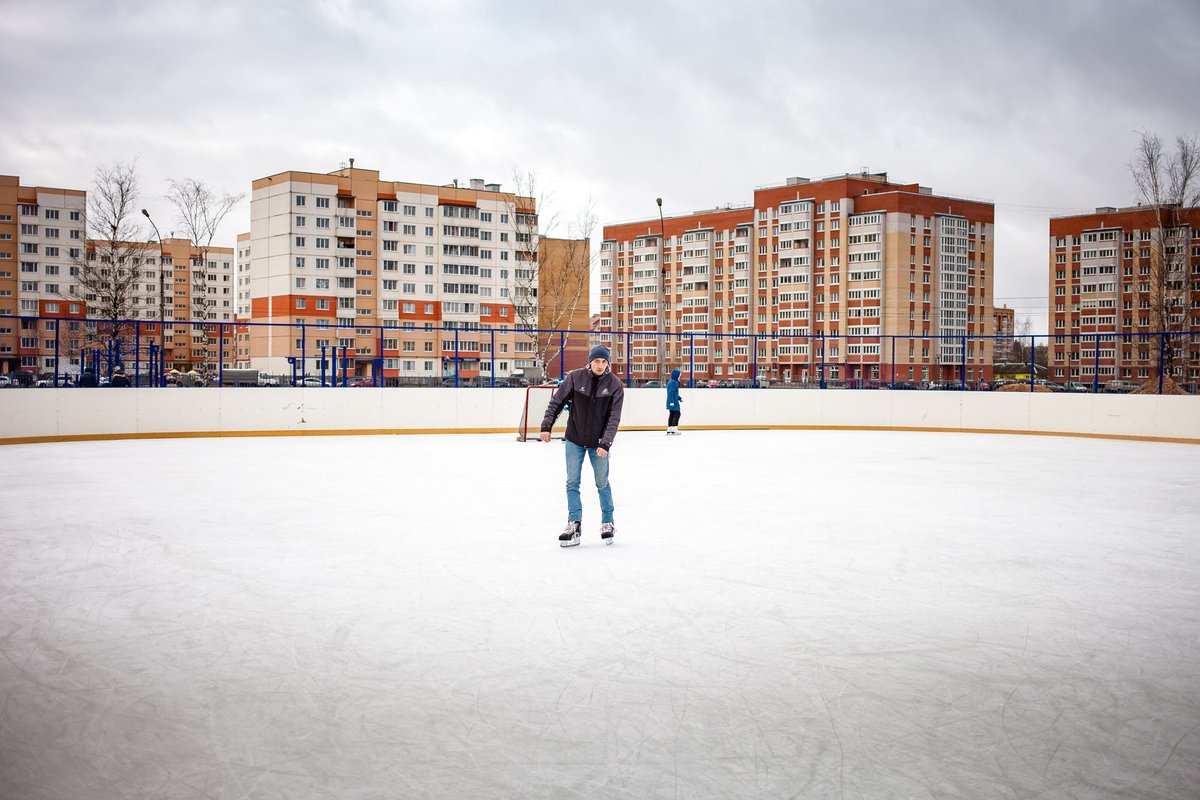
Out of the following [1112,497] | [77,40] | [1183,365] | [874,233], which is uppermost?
[874,233]

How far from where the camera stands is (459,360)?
814 inches

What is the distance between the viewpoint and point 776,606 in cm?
498

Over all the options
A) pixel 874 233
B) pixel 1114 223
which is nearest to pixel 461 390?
pixel 874 233

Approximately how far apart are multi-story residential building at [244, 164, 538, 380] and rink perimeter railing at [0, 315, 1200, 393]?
45.3 metres

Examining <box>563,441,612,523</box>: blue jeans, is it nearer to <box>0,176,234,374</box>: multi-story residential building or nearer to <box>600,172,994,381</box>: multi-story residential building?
<box>0,176,234,374</box>: multi-story residential building

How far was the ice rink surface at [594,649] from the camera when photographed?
9.45 feet

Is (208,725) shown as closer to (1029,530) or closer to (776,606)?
(776,606)

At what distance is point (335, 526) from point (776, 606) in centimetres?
433

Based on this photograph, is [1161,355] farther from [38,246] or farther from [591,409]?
[38,246]

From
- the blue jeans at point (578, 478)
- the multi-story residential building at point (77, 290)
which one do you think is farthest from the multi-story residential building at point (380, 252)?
the blue jeans at point (578, 478)

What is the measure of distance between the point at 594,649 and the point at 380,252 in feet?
260

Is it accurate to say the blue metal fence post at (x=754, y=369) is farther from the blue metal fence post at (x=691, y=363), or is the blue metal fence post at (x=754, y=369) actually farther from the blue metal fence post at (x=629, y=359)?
the blue metal fence post at (x=629, y=359)

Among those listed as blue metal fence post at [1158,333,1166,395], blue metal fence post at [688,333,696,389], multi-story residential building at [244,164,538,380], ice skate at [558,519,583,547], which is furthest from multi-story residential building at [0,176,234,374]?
blue metal fence post at [1158,333,1166,395]

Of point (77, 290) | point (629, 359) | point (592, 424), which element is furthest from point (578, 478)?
point (77, 290)
